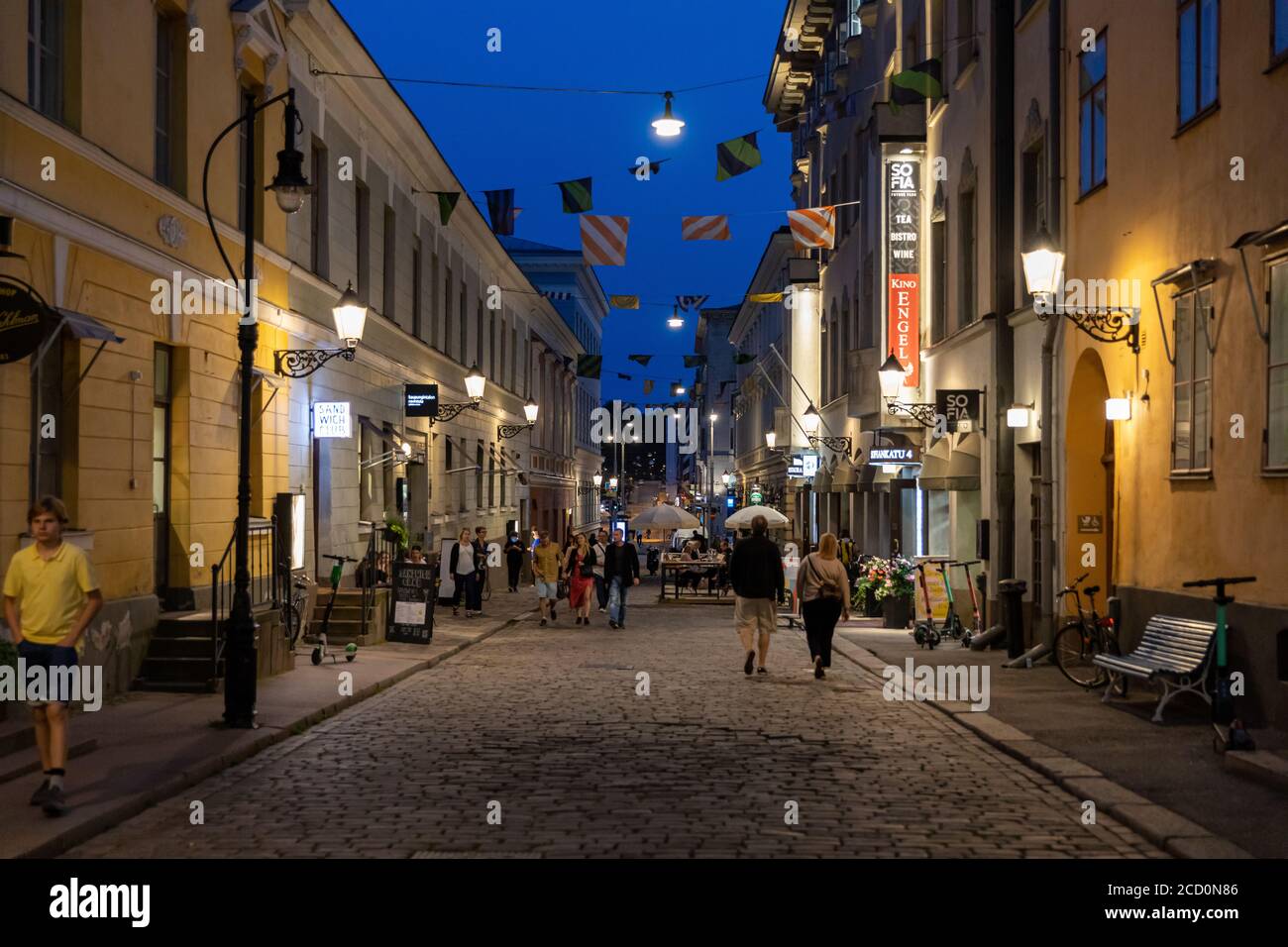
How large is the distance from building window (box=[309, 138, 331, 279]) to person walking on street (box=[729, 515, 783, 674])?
30.3 feet

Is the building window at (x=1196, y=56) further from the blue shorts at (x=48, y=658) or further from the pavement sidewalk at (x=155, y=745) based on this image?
the blue shorts at (x=48, y=658)

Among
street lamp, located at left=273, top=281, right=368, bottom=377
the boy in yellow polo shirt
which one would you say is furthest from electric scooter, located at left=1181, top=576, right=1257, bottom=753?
street lamp, located at left=273, top=281, right=368, bottom=377

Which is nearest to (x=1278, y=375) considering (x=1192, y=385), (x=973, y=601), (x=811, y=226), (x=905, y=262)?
(x=1192, y=385)

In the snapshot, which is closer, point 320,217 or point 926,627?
point 926,627

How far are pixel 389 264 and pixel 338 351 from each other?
31.4ft

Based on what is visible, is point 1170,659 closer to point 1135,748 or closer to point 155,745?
point 1135,748

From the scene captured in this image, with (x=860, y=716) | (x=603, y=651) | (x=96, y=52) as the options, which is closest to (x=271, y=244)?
(x=96, y=52)

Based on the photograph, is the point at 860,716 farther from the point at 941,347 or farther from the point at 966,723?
the point at 941,347

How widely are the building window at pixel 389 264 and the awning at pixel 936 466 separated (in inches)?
414

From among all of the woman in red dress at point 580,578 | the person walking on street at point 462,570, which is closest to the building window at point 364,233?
the person walking on street at point 462,570

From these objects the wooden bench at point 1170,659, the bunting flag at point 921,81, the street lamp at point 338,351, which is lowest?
the wooden bench at point 1170,659

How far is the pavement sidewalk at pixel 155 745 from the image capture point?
338 inches

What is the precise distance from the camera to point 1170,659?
1300 centimetres

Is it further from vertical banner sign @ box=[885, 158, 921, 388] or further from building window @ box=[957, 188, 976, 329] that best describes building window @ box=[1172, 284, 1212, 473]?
vertical banner sign @ box=[885, 158, 921, 388]
